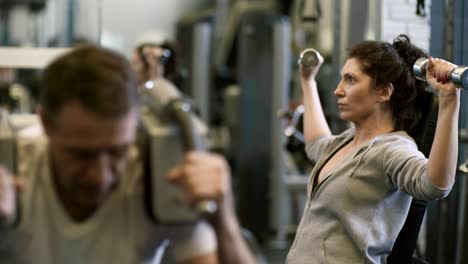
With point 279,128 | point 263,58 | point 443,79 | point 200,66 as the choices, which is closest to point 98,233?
point 443,79

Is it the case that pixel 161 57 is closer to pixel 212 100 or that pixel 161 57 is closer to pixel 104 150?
pixel 104 150

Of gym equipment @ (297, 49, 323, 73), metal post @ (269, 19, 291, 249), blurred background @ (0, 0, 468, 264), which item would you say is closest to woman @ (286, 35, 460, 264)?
gym equipment @ (297, 49, 323, 73)

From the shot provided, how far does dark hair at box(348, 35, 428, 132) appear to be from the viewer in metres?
2.33

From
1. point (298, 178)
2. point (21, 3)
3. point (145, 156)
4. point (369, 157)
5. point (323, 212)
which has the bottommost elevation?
point (298, 178)

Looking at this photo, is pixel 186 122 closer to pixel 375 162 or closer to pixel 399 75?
pixel 375 162

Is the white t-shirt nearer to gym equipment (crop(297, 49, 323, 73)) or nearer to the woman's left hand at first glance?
the woman's left hand

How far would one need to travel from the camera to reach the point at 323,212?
2.23 meters

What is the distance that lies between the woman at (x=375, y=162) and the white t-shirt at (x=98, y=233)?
34.5 inches

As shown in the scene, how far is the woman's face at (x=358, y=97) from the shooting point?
2320 mm

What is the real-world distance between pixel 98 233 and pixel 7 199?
15cm

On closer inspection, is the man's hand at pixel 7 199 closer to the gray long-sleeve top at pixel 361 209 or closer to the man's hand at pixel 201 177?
the man's hand at pixel 201 177

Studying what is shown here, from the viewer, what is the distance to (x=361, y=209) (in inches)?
85.3

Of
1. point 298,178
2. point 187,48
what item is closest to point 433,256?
point 298,178

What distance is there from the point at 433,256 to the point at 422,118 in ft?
3.55
